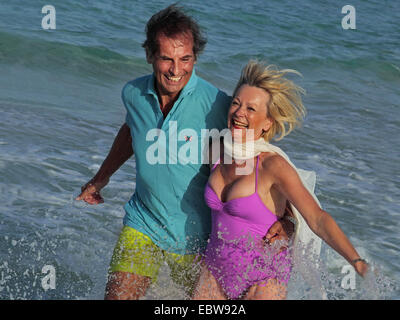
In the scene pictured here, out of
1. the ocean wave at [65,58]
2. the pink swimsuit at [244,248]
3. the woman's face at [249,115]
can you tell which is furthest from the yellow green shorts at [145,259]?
the ocean wave at [65,58]

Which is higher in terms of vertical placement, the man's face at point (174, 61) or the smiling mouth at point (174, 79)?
the man's face at point (174, 61)

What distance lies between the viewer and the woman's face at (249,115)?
11.2 feet

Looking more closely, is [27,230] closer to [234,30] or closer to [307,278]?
[307,278]

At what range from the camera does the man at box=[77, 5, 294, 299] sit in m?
3.53

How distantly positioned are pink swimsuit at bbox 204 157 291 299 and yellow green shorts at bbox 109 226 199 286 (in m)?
0.29

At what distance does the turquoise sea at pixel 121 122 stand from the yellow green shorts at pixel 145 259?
0.19 metres

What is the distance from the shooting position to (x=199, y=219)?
3.66 meters

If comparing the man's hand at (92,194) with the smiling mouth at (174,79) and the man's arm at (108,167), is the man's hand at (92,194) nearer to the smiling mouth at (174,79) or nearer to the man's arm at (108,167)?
the man's arm at (108,167)

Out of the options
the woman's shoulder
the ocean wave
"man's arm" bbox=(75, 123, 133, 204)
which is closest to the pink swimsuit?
the woman's shoulder

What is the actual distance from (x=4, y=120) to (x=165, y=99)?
4807mm

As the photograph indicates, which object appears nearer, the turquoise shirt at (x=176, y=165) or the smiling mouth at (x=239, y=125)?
the smiling mouth at (x=239, y=125)

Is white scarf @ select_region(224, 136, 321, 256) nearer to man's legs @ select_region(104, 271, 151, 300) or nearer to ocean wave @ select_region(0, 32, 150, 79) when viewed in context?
man's legs @ select_region(104, 271, 151, 300)

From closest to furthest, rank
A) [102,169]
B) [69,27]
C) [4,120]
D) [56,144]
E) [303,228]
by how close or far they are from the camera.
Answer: [303,228]
[102,169]
[56,144]
[4,120]
[69,27]
